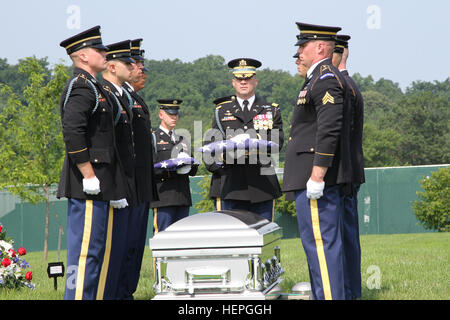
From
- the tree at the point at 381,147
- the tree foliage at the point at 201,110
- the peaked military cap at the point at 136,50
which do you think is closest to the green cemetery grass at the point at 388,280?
the peaked military cap at the point at 136,50

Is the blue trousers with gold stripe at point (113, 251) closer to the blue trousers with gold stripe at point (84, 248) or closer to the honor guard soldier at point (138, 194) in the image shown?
the blue trousers with gold stripe at point (84, 248)

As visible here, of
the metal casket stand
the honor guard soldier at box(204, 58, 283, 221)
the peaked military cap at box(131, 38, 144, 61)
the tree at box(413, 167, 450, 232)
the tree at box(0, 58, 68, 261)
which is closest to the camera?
the metal casket stand

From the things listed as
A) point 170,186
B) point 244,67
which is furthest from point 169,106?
point 244,67

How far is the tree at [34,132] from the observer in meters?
Result: 15.7

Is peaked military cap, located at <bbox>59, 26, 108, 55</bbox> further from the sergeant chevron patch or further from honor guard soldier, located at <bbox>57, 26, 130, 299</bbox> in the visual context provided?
the sergeant chevron patch

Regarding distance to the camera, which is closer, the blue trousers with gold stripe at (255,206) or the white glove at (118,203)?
the white glove at (118,203)

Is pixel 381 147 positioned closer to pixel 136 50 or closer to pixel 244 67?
pixel 244 67

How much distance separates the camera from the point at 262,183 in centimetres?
745

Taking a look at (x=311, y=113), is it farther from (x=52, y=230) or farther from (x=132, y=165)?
(x=52, y=230)

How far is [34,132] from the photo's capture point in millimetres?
16047

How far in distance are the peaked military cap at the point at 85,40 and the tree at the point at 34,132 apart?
9.95 metres

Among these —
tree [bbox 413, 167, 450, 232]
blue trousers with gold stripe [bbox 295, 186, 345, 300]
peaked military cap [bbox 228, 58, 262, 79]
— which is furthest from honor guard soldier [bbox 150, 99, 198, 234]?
tree [bbox 413, 167, 450, 232]

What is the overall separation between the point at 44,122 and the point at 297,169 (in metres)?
11.4

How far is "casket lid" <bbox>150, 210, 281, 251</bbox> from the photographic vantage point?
5.22m
